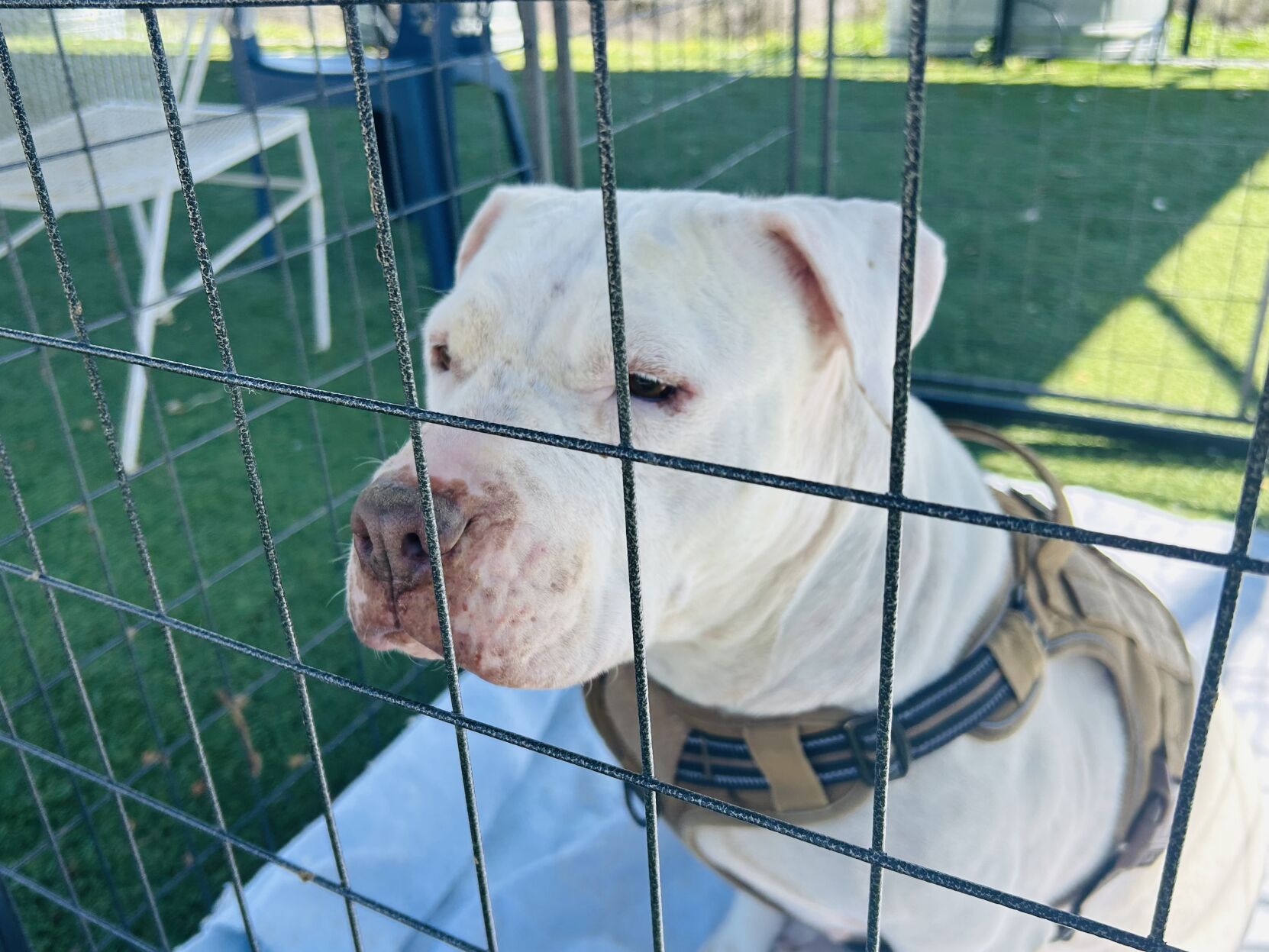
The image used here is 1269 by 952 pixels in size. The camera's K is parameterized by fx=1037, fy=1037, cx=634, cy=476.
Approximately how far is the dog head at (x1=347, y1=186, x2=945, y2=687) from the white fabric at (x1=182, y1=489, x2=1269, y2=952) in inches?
37.4

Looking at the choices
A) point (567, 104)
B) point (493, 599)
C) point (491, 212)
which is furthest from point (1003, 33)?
point (493, 599)

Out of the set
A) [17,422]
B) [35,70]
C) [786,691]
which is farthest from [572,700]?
[17,422]

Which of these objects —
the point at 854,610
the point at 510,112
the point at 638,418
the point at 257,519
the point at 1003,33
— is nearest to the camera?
the point at 638,418

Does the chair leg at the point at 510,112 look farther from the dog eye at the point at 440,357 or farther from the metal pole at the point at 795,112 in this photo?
the dog eye at the point at 440,357

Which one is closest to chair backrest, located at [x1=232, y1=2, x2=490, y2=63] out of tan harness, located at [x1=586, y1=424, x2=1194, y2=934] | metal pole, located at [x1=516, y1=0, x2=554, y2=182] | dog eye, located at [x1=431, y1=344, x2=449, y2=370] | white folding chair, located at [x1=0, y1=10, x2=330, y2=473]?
white folding chair, located at [x1=0, y1=10, x2=330, y2=473]

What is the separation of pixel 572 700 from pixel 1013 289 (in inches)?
120

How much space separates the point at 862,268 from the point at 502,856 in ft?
5.03

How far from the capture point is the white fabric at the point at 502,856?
191 centimetres

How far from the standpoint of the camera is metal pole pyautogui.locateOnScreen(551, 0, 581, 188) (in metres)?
2.13

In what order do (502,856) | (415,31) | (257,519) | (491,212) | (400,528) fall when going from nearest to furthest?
(400,528)
(491,212)
(257,519)
(502,856)
(415,31)

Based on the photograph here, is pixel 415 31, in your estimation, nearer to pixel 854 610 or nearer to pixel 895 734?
pixel 854 610

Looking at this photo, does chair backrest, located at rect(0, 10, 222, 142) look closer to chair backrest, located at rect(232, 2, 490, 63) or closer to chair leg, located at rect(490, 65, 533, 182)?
chair backrest, located at rect(232, 2, 490, 63)

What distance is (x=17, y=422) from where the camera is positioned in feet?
11.8

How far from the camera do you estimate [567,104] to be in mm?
2279
